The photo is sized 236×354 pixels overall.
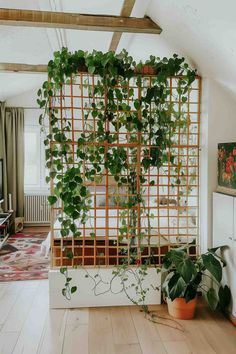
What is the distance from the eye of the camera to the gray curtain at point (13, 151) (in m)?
6.34

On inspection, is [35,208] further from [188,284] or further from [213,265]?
[213,265]

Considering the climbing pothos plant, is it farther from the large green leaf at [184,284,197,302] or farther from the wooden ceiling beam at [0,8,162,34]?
the large green leaf at [184,284,197,302]

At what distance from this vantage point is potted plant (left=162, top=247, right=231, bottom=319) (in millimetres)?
2744

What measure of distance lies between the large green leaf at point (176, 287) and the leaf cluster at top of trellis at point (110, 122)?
74 centimetres

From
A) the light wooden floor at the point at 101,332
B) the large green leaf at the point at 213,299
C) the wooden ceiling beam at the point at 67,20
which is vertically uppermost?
the wooden ceiling beam at the point at 67,20

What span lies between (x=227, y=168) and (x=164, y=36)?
1330 mm

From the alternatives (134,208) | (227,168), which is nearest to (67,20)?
(134,208)

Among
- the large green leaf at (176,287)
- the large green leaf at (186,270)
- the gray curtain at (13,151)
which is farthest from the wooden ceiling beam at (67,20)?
the gray curtain at (13,151)

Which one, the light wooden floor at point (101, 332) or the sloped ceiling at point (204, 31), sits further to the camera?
the light wooden floor at point (101, 332)

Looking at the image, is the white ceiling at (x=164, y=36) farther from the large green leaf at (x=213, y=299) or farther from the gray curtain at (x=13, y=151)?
the gray curtain at (x=13, y=151)

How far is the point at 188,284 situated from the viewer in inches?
111

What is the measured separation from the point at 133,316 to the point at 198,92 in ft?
7.25

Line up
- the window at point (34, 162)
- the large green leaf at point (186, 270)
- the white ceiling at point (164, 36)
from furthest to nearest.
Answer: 1. the window at point (34, 162)
2. the large green leaf at point (186, 270)
3. the white ceiling at point (164, 36)

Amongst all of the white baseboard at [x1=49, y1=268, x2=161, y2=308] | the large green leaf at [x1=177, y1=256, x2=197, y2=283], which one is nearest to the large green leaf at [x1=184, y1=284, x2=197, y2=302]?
the large green leaf at [x1=177, y1=256, x2=197, y2=283]
